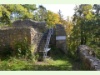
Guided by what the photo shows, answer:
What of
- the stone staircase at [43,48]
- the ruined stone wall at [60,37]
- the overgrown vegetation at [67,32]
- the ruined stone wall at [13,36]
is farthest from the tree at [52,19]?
the ruined stone wall at [13,36]

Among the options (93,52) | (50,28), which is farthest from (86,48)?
(50,28)

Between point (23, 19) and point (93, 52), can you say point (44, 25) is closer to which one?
point (23, 19)

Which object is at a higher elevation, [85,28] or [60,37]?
[85,28]

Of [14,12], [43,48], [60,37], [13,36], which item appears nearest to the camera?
[13,36]

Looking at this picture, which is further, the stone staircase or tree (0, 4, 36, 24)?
the stone staircase

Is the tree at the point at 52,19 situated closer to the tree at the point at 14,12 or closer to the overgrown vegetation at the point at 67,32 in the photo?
the overgrown vegetation at the point at 67,32

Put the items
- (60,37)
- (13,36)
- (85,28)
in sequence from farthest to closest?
(60,37) → (85,28) → (13,36)

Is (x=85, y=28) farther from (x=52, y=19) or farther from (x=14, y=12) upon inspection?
(x=14, y=12)

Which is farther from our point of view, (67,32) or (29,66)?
(67,32)

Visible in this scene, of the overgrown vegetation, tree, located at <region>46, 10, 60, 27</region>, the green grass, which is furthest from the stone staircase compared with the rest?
tree, located at <region>46, 10, 60, 27</region>

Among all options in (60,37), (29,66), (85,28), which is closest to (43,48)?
(85,28)

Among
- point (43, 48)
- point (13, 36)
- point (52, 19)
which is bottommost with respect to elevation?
point (43, 48)

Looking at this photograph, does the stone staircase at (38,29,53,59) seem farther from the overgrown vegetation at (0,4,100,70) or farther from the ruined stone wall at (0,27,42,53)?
the ruined stone wall at (0,27,42,53)

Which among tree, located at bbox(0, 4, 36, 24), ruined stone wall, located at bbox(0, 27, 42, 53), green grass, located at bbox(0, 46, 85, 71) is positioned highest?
tree, located at bbox(0, 4, 36, 24)
